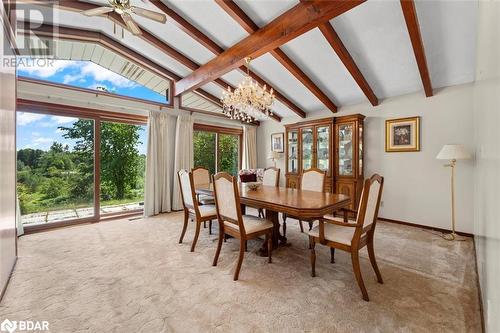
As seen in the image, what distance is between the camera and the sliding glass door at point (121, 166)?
4215 millimetres

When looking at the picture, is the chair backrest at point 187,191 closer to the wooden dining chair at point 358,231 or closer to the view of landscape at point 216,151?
the wooden dining chair at point 358,231

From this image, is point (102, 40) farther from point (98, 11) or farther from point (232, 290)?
point (232, 290)

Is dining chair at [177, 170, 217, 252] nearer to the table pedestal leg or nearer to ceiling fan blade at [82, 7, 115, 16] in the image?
the table pedestal leg

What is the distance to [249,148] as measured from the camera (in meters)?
6.31

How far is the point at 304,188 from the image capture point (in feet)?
10.9

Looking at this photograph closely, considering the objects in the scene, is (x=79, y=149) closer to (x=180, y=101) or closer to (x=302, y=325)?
(x=180, y=101)

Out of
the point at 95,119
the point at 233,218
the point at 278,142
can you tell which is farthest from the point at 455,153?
the point at 95,119

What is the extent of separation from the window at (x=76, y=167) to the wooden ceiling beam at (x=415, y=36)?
463 centimetres

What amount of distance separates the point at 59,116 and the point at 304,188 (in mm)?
4238

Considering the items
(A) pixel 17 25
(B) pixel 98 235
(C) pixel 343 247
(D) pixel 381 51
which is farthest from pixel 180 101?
(C) pixel 343 247

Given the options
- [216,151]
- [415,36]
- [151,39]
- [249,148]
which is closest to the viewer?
[415,36]

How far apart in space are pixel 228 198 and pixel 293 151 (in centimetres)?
343

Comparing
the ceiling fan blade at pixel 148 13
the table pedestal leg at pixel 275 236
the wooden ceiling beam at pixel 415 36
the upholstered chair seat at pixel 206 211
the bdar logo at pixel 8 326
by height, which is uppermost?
the ceiling fan blade at pixel 148 13

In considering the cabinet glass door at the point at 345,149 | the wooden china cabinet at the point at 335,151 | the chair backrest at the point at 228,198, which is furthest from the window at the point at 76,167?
the cabinet glass door at the point at 345,149
